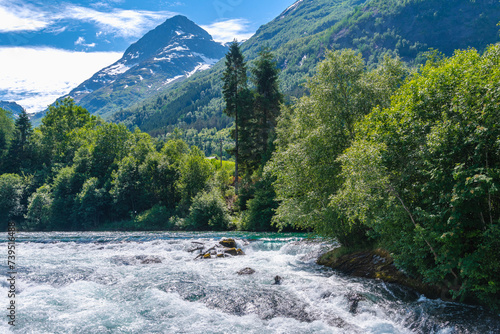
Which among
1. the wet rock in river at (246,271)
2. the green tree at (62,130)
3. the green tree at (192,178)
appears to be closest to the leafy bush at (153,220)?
the green tree at (192,178)

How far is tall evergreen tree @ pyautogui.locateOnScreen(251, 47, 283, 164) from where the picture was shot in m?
55.6

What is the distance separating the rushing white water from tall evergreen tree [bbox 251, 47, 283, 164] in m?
33.4

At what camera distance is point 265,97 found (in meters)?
56.4

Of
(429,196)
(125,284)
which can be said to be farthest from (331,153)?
(125,284)

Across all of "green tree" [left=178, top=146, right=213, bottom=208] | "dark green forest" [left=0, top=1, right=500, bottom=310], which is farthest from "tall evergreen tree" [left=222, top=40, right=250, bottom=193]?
"green tree" [left=178, top=146, right=213, bottom=208]

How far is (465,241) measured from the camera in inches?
504

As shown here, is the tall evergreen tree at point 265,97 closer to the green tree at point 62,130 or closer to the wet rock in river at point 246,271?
the wet rock in river at point 246,271

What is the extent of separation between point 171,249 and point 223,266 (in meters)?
Result: 8.75

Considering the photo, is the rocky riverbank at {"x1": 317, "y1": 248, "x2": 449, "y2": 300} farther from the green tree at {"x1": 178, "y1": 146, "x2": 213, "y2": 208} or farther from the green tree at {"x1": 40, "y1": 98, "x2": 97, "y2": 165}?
the green tree at {"x1": 40, "y1": 98, "x2": 97, "y2": 165}

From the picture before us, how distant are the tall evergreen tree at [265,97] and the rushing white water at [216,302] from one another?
110 ft

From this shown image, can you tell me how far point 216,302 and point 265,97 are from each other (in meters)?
44.9

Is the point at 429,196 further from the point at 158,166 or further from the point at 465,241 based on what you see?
the point at 158,166

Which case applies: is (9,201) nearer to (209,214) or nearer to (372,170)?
(209,214)

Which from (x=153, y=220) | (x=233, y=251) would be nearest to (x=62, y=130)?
(x=153, y=220)
